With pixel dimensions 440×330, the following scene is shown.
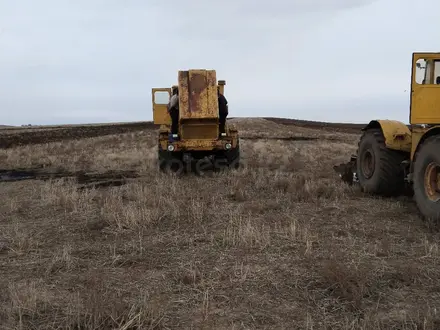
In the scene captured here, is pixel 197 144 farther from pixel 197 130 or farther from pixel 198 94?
pixel 198 94

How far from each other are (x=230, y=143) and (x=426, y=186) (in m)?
6.35

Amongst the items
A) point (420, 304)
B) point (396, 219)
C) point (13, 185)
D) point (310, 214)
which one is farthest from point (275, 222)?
point (13, 185)

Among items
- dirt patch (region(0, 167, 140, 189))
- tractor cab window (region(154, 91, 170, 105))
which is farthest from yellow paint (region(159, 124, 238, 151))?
tractor cab window (region(154, 91, 170, 105))

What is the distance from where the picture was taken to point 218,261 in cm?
497

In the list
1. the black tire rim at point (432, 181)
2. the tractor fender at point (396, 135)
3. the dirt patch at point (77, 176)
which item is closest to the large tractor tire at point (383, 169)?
the tractor fender at point (396, 135)

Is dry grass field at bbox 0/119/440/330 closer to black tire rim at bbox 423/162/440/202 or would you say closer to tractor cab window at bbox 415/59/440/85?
black tire rim at bbox 423/162/440/202

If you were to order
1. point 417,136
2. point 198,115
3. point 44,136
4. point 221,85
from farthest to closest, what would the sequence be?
1. point 44,136
2. point 221,85
3. point 198,115
4. point 417,136

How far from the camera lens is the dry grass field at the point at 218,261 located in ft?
12.0

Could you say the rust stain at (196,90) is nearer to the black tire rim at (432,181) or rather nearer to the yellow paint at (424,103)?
the yellow paint at (424,103)

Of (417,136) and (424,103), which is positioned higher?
(424,103)

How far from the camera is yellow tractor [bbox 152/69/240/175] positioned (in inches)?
476

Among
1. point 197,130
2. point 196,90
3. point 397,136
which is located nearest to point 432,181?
point 397,136

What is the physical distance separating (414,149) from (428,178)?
783 millimetres

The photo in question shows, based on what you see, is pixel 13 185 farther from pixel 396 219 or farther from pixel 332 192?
pixel 396 219
